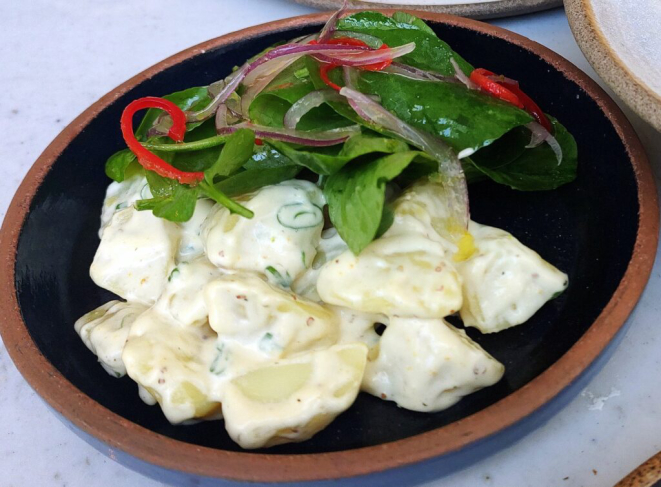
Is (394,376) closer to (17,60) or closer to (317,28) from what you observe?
(317,28)

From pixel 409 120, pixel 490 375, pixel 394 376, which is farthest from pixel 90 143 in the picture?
pixel 490 375

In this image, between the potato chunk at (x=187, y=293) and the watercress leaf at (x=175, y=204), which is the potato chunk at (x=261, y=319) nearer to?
the potato chunk at (x=187, y=293)

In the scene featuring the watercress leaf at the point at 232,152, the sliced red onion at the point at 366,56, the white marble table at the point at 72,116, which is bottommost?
the white marble table at the point at 72,116

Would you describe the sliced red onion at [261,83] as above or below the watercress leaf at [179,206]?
above

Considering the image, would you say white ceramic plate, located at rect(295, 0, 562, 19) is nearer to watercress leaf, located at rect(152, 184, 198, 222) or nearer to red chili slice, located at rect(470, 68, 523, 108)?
red chili slice, located at rect(470, 68, 523, 108)

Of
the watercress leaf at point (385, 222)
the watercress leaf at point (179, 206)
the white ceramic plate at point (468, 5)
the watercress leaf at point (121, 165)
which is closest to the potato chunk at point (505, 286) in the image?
the watercress leaf at point (385, 222)

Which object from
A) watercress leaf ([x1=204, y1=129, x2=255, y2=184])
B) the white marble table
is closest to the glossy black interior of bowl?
the white marble table
